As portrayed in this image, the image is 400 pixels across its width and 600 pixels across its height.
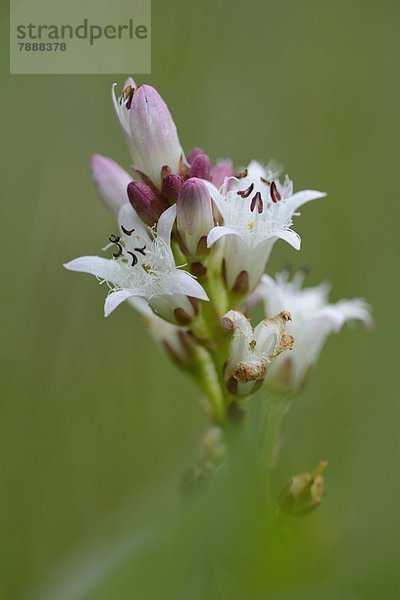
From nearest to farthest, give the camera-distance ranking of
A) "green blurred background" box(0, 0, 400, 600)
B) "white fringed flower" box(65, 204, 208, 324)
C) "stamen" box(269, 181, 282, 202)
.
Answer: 1. "green blurred background" box(0, 0, 400, 600)
2. "white fringed flower" box(65, 204, 208, 324)
3. "stamen" box(269, 181, 282, 202)

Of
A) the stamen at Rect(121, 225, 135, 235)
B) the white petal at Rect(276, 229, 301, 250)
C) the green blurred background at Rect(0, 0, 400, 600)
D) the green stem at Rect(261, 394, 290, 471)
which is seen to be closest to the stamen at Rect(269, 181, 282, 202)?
the white petal at Rect(276, 229, 301, 250)

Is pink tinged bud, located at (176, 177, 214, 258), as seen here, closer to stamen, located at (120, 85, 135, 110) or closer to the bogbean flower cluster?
the bogbean flower cluster

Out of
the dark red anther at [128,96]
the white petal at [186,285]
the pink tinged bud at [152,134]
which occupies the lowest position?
the white petal at [186,285]

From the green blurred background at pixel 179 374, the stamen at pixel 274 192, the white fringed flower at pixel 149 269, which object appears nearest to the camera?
the green blurred background at pixel 179 374

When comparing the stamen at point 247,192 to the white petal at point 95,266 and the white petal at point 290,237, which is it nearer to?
the white petal at point 290,237

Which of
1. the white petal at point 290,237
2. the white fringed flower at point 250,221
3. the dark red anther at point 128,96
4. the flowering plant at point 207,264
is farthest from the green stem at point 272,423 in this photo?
the dark red anther at point 128,96

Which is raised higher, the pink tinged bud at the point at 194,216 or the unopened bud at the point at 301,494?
the pink tinged bud at the point at 194,216
